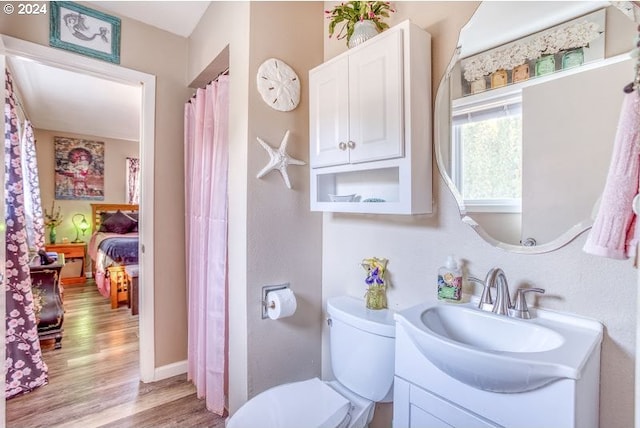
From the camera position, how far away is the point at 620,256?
692mm

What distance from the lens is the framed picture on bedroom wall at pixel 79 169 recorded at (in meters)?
4.90

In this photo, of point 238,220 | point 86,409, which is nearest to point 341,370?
point 238,220

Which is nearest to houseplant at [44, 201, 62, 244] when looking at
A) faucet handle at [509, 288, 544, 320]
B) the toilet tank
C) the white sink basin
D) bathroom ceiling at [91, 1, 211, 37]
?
bathroom ceiling at [91, 1, 211, 37]

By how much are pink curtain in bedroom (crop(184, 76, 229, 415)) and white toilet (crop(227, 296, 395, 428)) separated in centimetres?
60

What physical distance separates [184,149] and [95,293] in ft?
10.7

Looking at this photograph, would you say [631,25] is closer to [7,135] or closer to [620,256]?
[620,256]

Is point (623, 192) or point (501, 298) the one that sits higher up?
point (623, 192)

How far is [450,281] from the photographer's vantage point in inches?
46.6

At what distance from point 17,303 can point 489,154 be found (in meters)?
2.84

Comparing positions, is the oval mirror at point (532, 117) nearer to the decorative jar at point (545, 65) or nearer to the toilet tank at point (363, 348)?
the decorative jar at point (545, 65)

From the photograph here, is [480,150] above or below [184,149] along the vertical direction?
A: below

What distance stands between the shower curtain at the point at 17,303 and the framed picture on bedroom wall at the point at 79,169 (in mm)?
3287

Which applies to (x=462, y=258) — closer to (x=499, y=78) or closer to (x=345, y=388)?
(x=499, y=78)

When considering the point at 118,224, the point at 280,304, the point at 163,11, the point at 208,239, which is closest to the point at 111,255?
the point at 118,224
